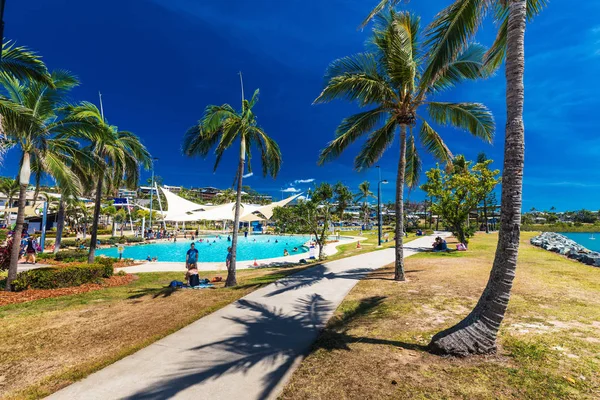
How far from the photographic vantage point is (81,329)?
5762mm

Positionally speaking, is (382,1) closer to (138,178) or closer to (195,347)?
(195,347)

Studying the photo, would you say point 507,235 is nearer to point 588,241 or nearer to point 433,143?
point 433,143

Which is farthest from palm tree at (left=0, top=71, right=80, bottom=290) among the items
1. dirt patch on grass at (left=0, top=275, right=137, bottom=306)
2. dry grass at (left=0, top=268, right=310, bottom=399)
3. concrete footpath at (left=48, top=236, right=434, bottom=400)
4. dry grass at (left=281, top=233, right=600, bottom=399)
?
dry grass at (left=281, top=233, right=600, bottom=399)

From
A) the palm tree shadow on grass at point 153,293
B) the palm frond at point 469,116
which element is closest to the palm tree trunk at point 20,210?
the palm tree shadow on grass at point 153,293

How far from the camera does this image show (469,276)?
32.8 ft

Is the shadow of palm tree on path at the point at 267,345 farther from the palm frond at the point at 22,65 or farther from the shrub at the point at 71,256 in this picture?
the shrub at the point at 71,256

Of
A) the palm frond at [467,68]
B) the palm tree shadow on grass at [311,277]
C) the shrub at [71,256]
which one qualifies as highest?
the palm frond at [467,68]

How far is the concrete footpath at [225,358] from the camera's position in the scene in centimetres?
343

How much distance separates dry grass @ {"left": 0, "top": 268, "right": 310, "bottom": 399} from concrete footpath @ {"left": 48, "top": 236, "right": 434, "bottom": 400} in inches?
16.0

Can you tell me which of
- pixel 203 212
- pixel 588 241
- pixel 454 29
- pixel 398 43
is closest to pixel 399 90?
pixel 398 43

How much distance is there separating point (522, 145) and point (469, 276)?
7.37 meters

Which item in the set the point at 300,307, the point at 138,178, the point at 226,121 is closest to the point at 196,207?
the point at 138,178

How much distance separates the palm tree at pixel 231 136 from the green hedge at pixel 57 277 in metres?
5.95

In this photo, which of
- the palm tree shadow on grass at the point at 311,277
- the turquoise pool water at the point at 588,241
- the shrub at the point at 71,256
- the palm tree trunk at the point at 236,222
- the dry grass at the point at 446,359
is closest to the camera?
the dry grass at the point at 446,359
